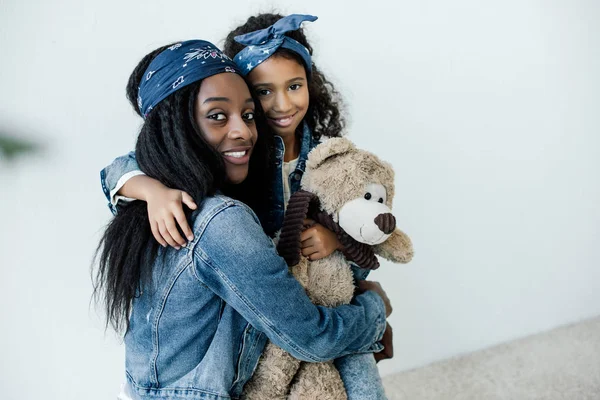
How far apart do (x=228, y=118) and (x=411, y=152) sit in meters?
0.92

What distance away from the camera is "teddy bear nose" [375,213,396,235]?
0.97 m

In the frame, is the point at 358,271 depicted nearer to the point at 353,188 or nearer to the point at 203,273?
the point at 353,188

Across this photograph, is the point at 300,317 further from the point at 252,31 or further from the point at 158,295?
the point at 252,31

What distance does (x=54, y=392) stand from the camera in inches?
60.8

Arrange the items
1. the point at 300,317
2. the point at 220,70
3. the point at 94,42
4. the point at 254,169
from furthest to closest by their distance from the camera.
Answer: the point at 94,42, the point at 254,169, the point at 220,70, the point at 300,317

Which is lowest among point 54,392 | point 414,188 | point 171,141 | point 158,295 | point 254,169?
point 54,392

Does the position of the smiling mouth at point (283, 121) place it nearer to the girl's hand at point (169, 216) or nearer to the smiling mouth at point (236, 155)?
the smiling mouth at point (236, 155)

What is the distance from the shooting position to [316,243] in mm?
1049

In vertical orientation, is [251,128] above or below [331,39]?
below

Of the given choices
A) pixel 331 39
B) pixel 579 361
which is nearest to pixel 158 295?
pixel 331 39

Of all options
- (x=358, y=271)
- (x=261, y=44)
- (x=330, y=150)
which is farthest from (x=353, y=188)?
(x=261, y=44)

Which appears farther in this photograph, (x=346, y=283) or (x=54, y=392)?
(x=54, y=392)

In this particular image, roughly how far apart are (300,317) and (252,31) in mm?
775

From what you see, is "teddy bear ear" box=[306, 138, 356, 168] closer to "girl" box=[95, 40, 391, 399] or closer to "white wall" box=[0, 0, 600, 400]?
"girl" box=[95, 40, 391, 399]
